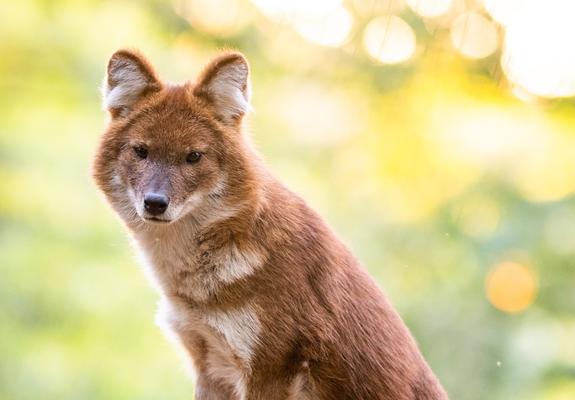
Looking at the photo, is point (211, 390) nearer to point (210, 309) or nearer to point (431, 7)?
point (210, 309)

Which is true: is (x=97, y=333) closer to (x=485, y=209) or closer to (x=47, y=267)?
(x=47, y=267)

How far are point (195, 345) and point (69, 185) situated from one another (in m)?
5.56

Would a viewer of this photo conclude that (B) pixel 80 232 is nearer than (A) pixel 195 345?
No

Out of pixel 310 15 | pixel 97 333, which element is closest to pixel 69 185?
pixel 97 333

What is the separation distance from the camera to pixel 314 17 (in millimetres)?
10336

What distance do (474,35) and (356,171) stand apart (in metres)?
1.65

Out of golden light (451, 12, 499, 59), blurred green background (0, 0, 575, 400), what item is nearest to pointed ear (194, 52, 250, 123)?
blurred green background (0, 0, 575, 400)

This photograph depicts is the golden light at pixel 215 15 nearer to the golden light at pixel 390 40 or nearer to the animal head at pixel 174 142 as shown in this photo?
the golden light at pixel 390 40

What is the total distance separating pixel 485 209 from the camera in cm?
960

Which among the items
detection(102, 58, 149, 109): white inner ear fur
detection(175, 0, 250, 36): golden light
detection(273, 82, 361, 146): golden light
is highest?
detection(175, 0, 250, 36): golden light

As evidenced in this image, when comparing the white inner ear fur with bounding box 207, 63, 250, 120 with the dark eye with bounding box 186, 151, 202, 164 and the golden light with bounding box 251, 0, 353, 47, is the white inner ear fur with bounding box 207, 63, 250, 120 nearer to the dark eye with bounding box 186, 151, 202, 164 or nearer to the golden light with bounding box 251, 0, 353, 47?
the dark eye with bounding box 186, 151, 202, 164

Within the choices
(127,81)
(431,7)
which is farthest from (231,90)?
(431,7)

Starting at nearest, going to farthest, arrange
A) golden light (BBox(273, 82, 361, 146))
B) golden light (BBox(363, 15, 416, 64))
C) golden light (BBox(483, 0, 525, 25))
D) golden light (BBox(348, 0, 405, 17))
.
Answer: golden light (BBox(483, 0, 525, 25)), golden light (BBox(348, 0, 405, 17)), golden light (BBox(363, 15, 416, 64)), golden light (BBox(273, 82, 361, 146))

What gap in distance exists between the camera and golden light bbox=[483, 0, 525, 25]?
948cm
